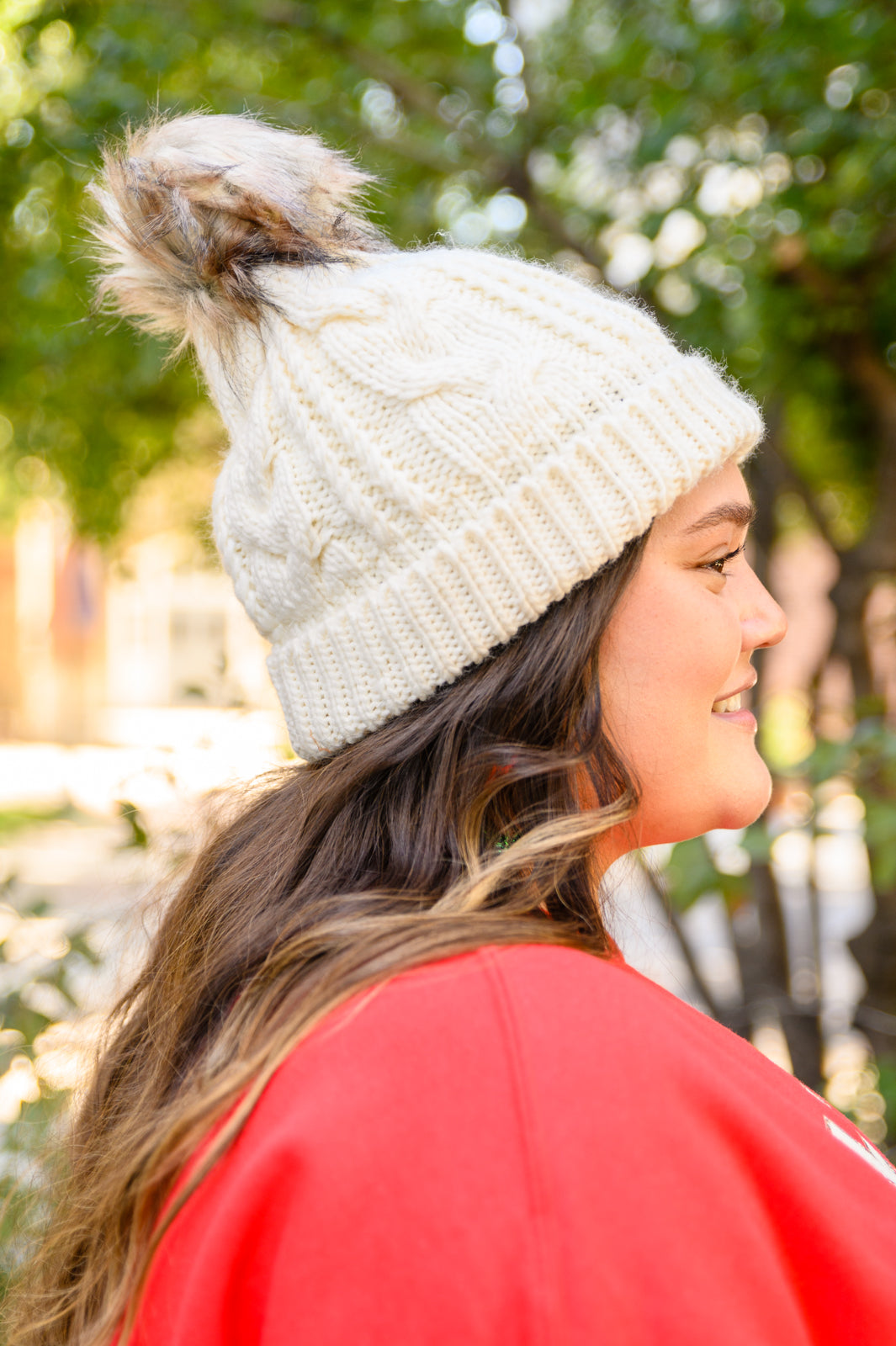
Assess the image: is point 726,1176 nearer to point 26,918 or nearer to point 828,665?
point 26,918

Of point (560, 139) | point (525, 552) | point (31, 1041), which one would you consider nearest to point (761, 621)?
point (525, 552)

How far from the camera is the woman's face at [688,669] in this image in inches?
49.4

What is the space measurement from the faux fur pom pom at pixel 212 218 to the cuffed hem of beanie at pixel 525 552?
1.44 ft

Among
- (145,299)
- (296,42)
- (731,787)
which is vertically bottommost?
(731,787)

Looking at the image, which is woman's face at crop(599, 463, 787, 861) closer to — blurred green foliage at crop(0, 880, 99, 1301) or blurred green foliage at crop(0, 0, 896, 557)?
blurred green foliage at crop(0, 880, 99, 1301)

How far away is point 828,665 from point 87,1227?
3429 millimetres

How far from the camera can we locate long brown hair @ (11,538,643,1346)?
38.4 inches

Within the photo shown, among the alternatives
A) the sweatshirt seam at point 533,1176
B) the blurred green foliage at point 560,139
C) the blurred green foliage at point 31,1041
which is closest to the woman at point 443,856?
the sweatshirt seam at point 533,1176

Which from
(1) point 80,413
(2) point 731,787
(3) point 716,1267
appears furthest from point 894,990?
(1) point 80,413

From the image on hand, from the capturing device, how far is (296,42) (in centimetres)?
349

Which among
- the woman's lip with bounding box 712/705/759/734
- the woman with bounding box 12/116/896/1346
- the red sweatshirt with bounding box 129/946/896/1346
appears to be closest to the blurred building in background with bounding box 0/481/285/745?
the woman with bounding box 12/116/896/1346

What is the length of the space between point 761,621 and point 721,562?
0.30ft

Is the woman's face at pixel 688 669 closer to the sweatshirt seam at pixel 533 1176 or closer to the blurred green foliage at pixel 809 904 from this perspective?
the sweatshirt seam at pixel 533 1176

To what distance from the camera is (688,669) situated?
49.5 inches
